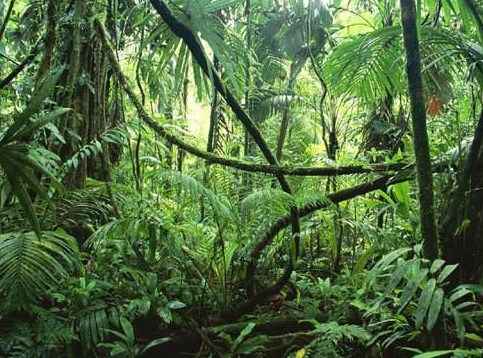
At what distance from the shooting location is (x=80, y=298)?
230 cm

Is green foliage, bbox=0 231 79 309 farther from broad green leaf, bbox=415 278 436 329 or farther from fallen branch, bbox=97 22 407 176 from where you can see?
broad green leaf, bbox=415 278 436 329

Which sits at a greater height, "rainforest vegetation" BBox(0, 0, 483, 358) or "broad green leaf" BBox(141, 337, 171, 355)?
"rainforest vegetation" BBox(0, 0, 483, 358)

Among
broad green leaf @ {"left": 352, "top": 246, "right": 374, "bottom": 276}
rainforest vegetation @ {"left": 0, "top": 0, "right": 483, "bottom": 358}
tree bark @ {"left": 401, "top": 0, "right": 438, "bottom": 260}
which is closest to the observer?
tree bark @ {"left": 401, "top": 0, "right": 438, "bottom": 260}

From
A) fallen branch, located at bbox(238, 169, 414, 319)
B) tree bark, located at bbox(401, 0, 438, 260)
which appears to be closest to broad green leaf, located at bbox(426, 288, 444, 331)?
tree bark, located at bbox(401, 0, 438, 260)

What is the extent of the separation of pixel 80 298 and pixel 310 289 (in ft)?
4.48

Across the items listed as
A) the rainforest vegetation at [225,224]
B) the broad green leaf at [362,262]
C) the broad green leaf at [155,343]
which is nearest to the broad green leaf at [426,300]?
the rainforest vegetation at [225,224]

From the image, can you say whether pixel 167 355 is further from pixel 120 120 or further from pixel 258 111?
pixel 258 111

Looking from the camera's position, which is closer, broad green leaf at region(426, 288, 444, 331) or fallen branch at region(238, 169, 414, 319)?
broad green leaf at region(426, 288, 444, 331)

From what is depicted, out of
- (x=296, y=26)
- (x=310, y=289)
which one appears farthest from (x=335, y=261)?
(x=296, y=26)

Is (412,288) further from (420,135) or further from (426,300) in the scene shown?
(420,135)

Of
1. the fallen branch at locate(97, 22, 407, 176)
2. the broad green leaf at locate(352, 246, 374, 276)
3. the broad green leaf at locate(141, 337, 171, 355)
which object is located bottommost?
the broad green leaf at locate(141, 337, 171, 355)

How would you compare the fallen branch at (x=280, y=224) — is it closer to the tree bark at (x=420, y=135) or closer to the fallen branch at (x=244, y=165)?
the fallen branch at (x=244, y=165)

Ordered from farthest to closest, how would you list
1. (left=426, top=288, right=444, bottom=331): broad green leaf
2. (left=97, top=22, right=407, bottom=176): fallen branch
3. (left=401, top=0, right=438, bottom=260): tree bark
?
1. (left=97, top=22, right=407, bottom=176): fallen branch
2. (left=401, top=0, right=438, bottom=260): tree bark
3. (left=426, top=288, right=444, bottom=331): broad green leaf

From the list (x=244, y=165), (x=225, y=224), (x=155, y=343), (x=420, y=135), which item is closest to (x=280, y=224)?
(x=225, y=224)
